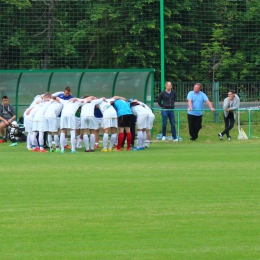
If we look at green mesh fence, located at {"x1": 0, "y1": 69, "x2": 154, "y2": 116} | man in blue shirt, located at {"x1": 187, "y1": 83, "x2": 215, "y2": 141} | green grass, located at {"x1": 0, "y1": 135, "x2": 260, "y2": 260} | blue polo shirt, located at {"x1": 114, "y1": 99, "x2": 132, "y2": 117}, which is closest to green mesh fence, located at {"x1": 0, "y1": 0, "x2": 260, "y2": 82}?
green mesh fence, located at {"x1": 0, "y1": 69, "x2": 154, "y2": 116}

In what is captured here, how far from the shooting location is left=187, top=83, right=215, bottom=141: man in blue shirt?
24.7 metres

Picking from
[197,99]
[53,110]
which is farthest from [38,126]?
[197,99]

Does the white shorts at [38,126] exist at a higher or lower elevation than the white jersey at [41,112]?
lower

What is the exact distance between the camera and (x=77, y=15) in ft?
124

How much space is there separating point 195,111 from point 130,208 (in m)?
14.7

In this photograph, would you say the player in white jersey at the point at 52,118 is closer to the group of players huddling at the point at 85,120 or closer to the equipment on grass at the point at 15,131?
the group of players huddling at the point at 85,120

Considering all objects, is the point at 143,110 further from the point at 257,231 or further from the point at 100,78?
the point at 257,231

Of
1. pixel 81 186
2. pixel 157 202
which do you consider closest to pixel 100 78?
pixel 81 186

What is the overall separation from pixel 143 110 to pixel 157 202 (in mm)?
10388

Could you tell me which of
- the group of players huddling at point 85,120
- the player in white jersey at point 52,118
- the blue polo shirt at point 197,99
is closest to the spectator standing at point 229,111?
the blue polo shirt at point 197,99

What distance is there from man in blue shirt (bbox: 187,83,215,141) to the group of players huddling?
134 inches

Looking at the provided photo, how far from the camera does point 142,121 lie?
826 inches

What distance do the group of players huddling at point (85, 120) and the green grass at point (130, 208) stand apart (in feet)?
8.24

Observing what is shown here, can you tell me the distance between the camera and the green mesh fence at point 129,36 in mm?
37125
